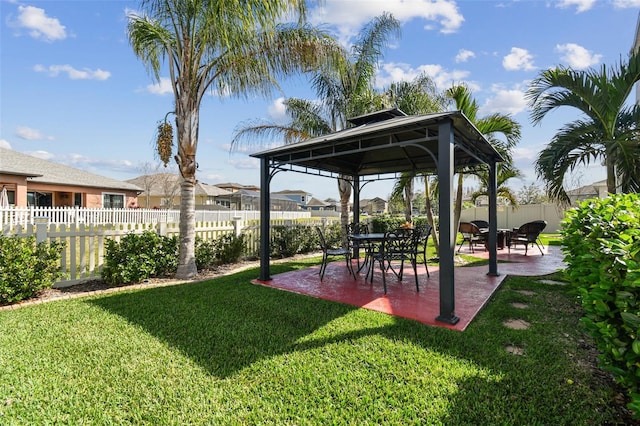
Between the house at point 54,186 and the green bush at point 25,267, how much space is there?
48.3 feet

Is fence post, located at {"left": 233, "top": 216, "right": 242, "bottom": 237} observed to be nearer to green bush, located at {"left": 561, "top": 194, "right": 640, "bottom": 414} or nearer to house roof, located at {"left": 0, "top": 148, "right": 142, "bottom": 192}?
green bush, located at {"left": 561, "top": 194, "right": 640, "bottom": 414}

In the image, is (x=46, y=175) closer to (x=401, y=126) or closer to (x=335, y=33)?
(x=335, y=33)

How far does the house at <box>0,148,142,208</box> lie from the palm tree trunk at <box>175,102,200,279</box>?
1500 centimetres

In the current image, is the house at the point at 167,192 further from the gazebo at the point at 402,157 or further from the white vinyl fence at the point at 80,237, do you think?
the gazebo at the point at 402,157

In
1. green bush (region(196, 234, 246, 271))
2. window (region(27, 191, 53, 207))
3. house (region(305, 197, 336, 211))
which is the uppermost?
house (region(305, 197, 336, 211))

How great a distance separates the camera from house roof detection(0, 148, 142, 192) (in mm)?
15926

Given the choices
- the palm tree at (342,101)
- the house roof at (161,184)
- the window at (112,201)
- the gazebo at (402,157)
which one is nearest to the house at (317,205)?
the house roof at (161,184)

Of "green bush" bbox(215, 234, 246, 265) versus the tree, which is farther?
the tree

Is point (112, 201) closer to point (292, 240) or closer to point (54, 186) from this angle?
point (54, 186)

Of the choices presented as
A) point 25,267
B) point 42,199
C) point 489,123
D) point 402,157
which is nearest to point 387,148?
point 402,157

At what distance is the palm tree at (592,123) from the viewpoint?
589cm

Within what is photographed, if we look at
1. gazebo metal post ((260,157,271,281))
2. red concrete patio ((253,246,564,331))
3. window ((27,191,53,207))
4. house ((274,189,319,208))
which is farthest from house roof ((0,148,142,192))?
house ((274,189,319,208))

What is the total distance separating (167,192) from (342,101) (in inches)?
1026

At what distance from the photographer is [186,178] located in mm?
6883
